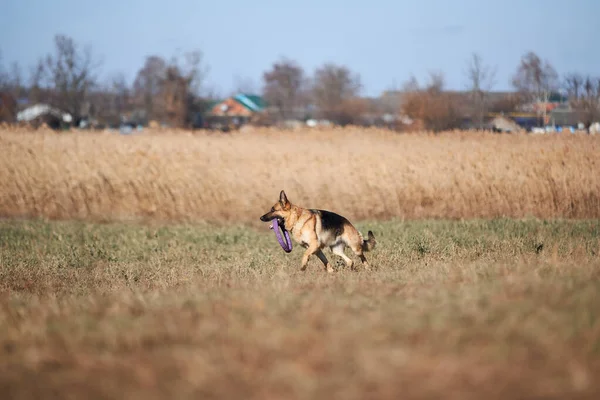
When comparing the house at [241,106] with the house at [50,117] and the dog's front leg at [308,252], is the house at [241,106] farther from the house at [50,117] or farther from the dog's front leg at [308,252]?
the dog's front leg at [308,252]

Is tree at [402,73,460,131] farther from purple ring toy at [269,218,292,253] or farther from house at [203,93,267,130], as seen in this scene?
house at [203,93,267,130]

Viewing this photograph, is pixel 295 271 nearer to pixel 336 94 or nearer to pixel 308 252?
pixel 308 252

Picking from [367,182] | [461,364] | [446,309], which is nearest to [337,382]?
[461,364]

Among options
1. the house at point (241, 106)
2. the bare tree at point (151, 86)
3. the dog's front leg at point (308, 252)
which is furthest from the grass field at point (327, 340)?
the house at point (241, 106)

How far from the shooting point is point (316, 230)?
11.7 m

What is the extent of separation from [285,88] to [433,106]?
74789 mm

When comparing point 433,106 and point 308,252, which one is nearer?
point 308,252

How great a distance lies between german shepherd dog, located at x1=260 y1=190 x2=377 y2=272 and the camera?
11.7 metres

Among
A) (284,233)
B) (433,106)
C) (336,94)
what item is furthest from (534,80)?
(336,94)

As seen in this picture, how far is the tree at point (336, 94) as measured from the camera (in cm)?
8638

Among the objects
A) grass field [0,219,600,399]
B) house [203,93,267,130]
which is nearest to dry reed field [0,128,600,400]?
grass field [0,219,600,399]

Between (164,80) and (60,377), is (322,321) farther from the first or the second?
(164,80)

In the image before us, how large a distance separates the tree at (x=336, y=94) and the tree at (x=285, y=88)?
3.46m

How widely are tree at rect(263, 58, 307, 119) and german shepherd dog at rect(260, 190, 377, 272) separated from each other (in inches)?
3277
